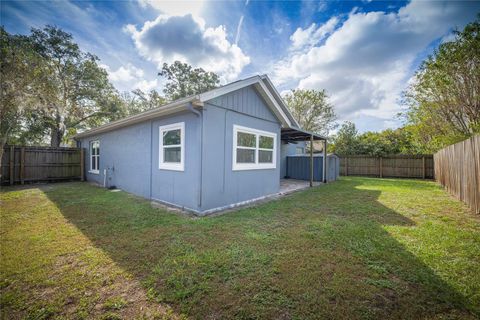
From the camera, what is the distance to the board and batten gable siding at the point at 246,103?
5.29m

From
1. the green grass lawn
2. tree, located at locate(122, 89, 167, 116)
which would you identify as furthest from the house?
tree, located at locate(122, 89, 167, 116)

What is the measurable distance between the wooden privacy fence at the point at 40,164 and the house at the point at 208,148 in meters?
4.63

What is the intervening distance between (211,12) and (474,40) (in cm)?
1140

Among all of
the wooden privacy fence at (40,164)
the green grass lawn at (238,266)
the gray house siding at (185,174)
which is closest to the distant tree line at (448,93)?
the green grass lawn at (238,266)

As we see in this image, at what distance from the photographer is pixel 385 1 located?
5922 millimetres

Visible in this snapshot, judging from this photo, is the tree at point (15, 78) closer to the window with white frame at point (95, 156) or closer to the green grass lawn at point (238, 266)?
the window with white frame at point (95, 156)

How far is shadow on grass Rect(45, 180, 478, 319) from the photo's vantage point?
187 cm

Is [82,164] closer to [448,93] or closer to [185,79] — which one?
[185,79]

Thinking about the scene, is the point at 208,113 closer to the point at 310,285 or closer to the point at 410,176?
the point at 310,285

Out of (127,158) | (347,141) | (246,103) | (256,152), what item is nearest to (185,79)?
(127,158)

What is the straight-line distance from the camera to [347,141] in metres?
17.1

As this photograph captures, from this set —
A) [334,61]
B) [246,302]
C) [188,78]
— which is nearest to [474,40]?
[334,61]

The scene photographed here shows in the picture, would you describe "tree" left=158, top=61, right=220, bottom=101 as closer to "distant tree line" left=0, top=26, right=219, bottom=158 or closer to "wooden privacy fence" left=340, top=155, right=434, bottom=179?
"distant tree line" left=0, top=26, right=219, bottom=158

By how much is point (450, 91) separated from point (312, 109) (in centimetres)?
1306
